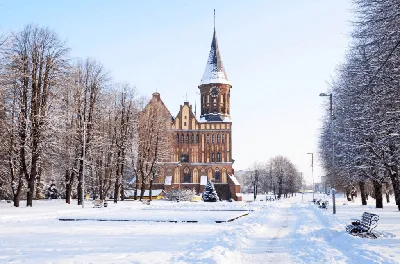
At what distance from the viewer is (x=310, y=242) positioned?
523 inches

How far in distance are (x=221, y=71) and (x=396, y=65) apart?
2359 inches

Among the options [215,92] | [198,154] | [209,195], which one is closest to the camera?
[209,195]

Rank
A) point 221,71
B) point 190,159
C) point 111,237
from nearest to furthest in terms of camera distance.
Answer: point 111,237 → point 190,159 → point 221,71

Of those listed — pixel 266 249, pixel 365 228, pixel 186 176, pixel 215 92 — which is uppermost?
pixel 215 92

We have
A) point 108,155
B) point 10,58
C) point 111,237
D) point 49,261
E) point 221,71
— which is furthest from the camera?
point 221,71

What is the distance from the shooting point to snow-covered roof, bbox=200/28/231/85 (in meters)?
75.9

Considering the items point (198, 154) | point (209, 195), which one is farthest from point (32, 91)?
point (198, 154)

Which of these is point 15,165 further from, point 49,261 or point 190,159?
point 190,159

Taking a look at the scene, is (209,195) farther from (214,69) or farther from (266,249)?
(266,249)

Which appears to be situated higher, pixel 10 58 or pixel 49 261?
pixel 10 58

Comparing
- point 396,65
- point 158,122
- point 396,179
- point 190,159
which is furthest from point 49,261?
point 190,159

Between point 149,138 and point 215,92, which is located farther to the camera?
point 215,92

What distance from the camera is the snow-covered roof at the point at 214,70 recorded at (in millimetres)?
75894

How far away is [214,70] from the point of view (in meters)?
76.9
